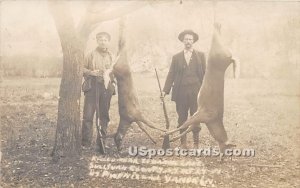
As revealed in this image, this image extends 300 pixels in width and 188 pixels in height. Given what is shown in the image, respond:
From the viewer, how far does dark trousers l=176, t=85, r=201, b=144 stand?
684cm

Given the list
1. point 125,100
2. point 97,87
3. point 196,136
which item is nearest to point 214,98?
point 196,136

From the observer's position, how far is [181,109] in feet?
22.5

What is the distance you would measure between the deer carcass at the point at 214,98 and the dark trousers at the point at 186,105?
0.20ft

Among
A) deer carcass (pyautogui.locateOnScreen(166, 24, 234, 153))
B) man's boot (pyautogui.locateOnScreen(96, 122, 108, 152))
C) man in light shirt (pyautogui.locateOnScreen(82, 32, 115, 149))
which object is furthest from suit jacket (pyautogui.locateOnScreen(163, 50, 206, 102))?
man's boot (pyautogui.locateOnScreen(96, 122, 108, 152))

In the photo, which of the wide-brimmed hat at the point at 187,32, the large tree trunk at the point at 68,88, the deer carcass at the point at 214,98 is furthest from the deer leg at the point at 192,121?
the large tree trunk at the point at 68,88

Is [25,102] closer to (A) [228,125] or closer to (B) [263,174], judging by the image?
(A) [228,125]

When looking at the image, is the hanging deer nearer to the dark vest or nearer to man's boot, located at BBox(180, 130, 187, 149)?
man's boot, located at BBox(180, 130, 187, 149)

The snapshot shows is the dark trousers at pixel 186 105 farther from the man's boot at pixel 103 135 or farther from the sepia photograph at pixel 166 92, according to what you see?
the man's boot at pixel 103 135

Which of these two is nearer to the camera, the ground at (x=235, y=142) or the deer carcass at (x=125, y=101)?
the ground at (x=235, y=142)

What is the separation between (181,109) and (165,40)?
1.04 metres

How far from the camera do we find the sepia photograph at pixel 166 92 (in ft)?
22.1

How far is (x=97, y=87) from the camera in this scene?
6992mm

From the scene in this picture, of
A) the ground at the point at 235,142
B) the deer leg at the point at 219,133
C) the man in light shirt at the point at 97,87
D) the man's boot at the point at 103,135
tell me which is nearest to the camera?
the ground at the point at 235,142

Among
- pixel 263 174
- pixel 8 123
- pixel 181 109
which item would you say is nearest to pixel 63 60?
pixel 8 123
